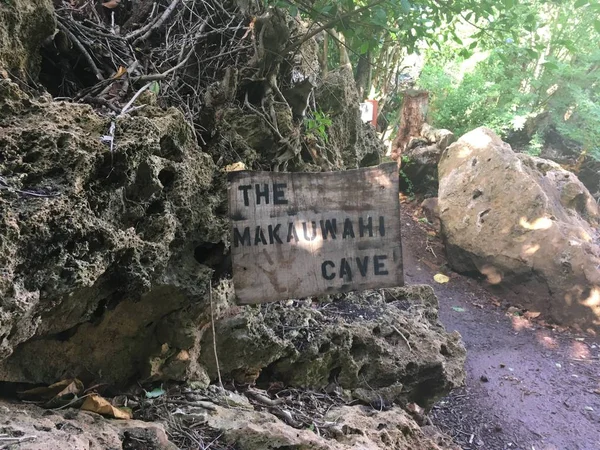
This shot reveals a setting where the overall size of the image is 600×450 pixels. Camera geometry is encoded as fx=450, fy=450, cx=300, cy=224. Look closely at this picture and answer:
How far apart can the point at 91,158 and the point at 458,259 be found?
6367 mm

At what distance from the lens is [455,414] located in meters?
3.88

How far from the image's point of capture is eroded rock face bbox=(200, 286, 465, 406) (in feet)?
7.83

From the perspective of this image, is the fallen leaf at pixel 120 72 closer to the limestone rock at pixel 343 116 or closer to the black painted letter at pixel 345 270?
the black painted letter at pixel 345 270

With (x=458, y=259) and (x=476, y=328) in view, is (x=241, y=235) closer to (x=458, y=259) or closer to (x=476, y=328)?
(x=476, y=328)

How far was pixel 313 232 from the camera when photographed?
204cm

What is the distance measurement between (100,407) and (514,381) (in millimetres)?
4283

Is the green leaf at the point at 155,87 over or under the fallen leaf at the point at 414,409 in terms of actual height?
over

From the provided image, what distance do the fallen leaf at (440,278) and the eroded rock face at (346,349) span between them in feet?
11.3

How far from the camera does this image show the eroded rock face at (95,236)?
1.37 meters

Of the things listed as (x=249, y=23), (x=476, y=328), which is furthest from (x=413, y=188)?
(x=249, y=23)

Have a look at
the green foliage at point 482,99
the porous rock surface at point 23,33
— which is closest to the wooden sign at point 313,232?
the porous rock surface at point 23,33

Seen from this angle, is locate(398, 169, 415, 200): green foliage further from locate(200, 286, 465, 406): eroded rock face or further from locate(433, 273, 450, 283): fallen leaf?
locate(200, 286, 465, 406): eroded rock face

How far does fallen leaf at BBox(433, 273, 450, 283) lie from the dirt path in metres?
0.07

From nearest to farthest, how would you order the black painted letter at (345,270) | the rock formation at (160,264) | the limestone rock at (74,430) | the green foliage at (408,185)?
the limestone rock at (74,430) → the rock formation at (160,264) → the black painted letter at (345,270) → the green foliage at (408,185)
